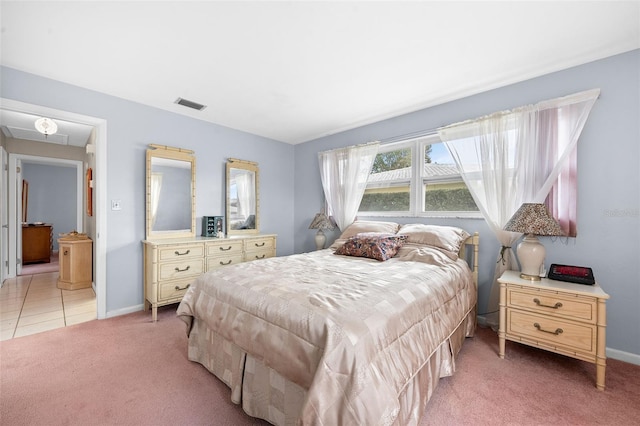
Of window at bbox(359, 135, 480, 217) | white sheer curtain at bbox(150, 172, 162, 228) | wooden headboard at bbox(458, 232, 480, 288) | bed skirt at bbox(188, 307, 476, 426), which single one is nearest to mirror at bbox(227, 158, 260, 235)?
white sheer curtain at bbox(150, 172, 162, 228)

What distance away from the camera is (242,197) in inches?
162

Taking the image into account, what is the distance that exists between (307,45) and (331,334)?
81.6 inches

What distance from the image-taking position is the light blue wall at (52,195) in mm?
6605

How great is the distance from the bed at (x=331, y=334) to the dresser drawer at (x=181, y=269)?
43.1 inches

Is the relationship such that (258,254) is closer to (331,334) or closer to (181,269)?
(181,269)

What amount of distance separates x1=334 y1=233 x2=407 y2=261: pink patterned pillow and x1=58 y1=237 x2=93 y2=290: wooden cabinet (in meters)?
4.00

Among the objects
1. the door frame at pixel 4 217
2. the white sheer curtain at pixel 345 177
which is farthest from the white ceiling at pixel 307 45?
the door frame at pixel 4 217

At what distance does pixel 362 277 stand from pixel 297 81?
201 cm

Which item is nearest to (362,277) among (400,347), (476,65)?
(400,347)

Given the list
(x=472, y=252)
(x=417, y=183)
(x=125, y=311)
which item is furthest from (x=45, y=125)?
(x=472, y=252)

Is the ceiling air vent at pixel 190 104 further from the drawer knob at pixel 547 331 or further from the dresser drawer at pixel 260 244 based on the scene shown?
the drawer knob at pixel 547 331

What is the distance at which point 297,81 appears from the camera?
2627 millimetres

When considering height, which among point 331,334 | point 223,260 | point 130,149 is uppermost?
point 130,149

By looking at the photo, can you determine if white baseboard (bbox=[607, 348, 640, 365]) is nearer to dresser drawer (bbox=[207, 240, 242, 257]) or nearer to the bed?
the bed
